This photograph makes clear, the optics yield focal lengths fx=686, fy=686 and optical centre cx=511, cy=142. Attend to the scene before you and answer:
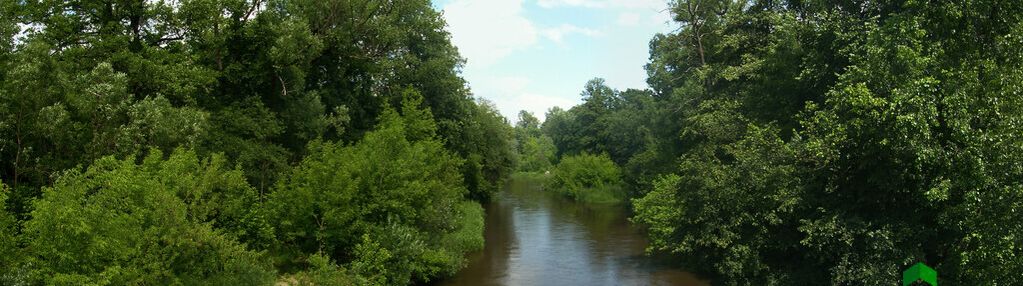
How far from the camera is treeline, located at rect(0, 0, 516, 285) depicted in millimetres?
14141

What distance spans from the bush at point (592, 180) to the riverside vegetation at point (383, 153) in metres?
25.7

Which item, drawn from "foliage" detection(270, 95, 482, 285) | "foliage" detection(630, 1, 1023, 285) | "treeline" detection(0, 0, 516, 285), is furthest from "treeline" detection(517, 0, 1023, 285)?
"treeline" detection(0, 0, 516, 285)

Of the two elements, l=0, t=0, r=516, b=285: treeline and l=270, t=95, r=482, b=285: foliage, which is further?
l=270, t=95, r=482, b=285: foliage

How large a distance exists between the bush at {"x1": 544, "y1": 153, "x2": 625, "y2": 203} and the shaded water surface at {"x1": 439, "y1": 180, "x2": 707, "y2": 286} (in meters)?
9.23

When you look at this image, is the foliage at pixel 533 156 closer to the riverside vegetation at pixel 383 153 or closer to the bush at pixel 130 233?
the riverside vegetation at pixel 383 153

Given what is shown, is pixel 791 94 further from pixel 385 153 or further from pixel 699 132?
pixel 385 153

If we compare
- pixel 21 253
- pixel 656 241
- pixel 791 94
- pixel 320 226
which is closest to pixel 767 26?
pixel 791 94

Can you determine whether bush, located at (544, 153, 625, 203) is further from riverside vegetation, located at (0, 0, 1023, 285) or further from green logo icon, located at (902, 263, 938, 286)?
green logo icon, located at (902, 263, 938, 286)

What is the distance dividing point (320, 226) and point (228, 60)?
1025 cm

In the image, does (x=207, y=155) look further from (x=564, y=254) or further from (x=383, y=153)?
(x=564, y=254)

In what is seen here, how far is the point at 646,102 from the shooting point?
68.5m

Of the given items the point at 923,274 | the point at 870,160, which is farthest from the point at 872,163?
the point at 923,274

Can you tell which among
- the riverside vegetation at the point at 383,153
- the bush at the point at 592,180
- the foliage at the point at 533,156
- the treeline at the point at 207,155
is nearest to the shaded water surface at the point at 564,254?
the riverside vegetation at the point at 383,153

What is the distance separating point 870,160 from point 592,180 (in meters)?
46.9
